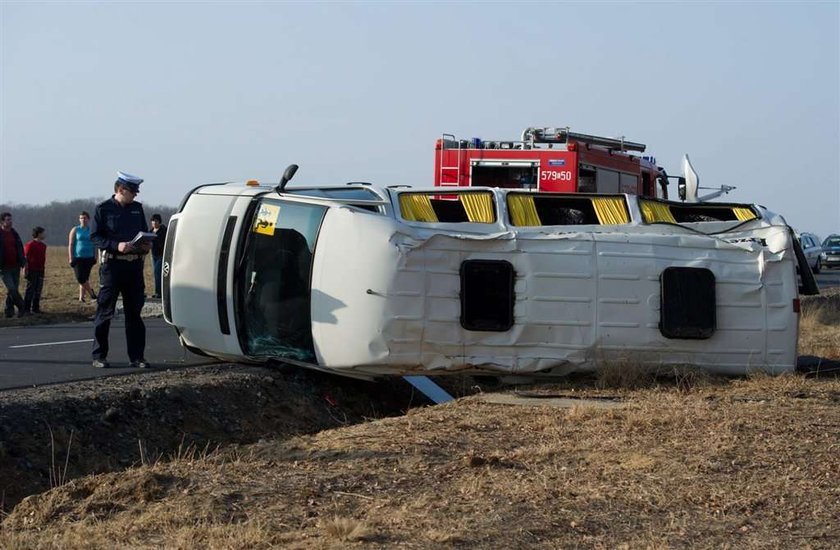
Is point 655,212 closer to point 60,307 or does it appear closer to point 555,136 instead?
point 555,136

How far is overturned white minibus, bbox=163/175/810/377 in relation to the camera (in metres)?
9.12

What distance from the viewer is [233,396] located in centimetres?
946

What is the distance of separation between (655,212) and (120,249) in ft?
15.7

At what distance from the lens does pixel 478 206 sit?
10.1m

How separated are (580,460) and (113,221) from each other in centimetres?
567

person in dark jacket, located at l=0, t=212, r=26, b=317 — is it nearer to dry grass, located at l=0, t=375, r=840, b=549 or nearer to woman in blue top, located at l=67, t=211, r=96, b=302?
woman in blue top, located at l=67, t=211, r=96, b=302

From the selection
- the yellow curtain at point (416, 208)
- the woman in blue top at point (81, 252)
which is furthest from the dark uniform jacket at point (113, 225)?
the woman in blue top at point (81, 252)

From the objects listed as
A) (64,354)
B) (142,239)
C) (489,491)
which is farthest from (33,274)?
(489,491)

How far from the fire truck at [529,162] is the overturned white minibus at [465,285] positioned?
8.18 meters

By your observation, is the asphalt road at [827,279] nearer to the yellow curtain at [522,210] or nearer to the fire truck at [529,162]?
the fire truck at [529,162]

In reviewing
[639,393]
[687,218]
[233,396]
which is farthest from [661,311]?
[233,396]

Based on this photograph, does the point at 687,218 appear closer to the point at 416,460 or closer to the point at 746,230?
the point at 746,230

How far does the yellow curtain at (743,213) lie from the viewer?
1055 centimetres

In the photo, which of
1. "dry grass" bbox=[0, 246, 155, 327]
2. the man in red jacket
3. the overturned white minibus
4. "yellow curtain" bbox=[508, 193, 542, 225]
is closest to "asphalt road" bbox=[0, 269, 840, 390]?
"dry grass" bbox=[0, 246, 155, 327]
